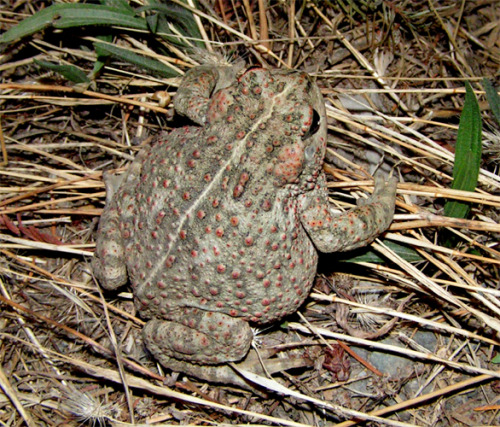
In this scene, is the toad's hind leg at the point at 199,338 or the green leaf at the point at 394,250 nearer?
the toad's hind leg at the point at 199,338

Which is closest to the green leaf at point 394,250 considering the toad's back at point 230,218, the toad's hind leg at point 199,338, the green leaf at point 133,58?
the toad's back at point 230,218

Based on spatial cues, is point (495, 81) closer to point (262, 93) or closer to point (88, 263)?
point (262, 93)

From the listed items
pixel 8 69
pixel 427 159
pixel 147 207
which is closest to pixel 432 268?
pixel 427 159

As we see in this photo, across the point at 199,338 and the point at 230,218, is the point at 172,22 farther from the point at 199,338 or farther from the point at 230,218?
the point at 199,338

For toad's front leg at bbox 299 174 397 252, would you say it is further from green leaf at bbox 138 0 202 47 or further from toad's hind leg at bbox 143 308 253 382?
green leaf at bbox 138 0 202 47

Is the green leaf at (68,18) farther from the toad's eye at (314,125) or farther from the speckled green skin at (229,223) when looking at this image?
the toad's eye at (314,125)

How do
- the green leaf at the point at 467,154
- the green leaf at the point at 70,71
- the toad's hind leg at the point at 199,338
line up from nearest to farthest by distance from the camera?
the toad's hind leg at the point at 199,338, the green leaf at the point at 467,154, the green leaf at the point at 70,71

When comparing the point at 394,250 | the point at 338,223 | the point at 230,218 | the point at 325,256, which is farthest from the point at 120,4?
the point at 394,250

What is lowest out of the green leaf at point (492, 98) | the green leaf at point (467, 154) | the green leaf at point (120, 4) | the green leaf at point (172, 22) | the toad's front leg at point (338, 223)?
the toad's front leg at point (338, 223)
